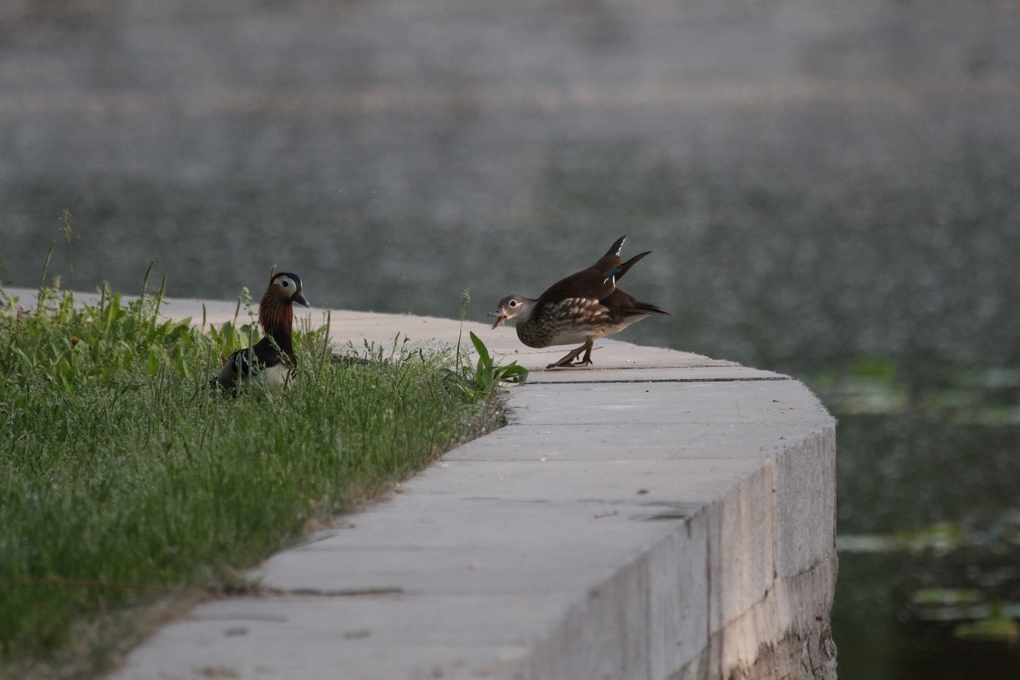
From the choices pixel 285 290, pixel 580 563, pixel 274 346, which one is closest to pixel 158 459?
pixel 274 346

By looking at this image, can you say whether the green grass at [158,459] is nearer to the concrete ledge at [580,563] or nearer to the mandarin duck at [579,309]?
the concrete ledge at [580,563]

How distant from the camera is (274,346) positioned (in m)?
5.63

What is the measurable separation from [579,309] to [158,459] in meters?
2.27

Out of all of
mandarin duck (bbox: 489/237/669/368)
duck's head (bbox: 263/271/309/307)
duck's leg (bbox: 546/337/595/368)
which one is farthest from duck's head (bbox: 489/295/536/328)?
duck's head (bbox: 263/271/309/307)

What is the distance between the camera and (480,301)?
2234 centimetres

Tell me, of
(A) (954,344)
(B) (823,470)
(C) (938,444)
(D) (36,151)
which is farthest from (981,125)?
(B) (823,470)

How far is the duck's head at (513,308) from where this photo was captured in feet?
21.2

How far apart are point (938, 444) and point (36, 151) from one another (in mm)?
41323

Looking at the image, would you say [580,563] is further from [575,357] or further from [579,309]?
[575,357]

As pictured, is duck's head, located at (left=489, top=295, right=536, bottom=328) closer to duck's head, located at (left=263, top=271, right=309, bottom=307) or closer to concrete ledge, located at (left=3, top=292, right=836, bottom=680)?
concrete ledge, located at (left=3, top=292, right=836, bottom=680)

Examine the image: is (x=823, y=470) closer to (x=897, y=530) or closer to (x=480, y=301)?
(x=897, y=530)

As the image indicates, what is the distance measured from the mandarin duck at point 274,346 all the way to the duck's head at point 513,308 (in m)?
1.08

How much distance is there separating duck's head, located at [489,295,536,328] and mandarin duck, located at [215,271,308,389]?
108cm

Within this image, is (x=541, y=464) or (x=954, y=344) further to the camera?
(x=954, y=344)
